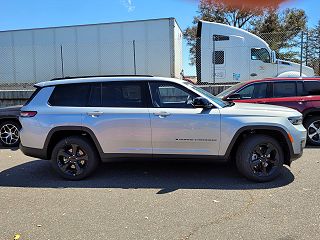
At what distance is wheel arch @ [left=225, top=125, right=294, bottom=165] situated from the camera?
5559 mm

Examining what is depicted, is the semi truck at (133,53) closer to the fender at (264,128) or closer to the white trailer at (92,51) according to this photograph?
the white trailer at (92,51)

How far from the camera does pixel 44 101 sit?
20.2 ft

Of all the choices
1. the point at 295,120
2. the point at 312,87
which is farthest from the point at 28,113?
the point at 312,87

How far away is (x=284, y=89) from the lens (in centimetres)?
873

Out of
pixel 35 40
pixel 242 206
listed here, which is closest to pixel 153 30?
pixel 35 40

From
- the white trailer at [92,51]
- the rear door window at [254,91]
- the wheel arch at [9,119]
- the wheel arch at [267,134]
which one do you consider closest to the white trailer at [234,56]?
the white trailer at [92,51]

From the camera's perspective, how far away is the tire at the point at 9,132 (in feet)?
29.7

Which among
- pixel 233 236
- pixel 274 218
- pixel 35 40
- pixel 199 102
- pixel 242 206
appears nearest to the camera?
pixel 233 236

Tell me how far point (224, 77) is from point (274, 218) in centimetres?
1319

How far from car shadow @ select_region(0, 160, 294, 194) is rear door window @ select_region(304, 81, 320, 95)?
3081 mm

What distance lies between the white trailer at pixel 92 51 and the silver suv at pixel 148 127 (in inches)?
459

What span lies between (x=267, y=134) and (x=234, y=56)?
1181 cm

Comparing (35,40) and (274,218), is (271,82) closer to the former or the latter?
(274,218)

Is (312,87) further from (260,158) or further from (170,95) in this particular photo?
(170,95)
